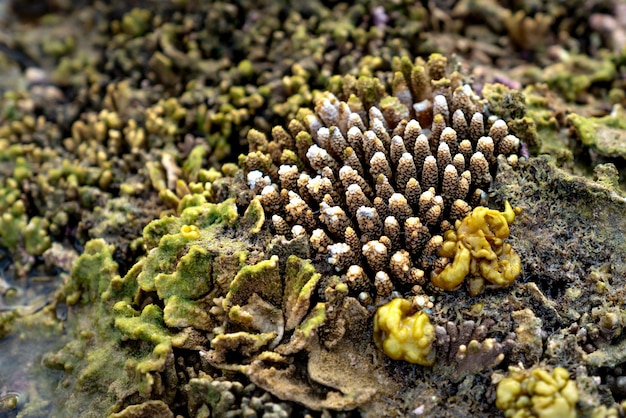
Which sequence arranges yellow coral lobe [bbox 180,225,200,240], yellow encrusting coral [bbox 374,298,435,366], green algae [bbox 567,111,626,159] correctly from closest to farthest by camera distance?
yellow encrusting coral [bbox 374,298,435,366], yellow coral lobe [bbox 180,225,200,240], green algae [bbox 567,111,626,159]

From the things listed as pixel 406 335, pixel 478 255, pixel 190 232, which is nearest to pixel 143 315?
pixel 190 232

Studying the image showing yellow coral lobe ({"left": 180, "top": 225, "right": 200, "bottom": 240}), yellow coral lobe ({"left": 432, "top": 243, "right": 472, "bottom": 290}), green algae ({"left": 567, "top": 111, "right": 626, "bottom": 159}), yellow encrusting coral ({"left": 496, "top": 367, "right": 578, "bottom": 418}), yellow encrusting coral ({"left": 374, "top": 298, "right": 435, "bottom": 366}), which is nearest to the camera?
yellow encrusting coral ({"left": 496, "top": 367, "right": 578, "bottom": 418})

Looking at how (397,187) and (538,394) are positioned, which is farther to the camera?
(397,187)

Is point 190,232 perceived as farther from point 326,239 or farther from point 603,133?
point 603,133

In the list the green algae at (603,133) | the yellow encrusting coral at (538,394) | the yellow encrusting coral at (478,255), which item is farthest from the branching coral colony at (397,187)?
the green algae at (603,133)

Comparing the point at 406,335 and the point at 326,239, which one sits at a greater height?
the point at 326,239

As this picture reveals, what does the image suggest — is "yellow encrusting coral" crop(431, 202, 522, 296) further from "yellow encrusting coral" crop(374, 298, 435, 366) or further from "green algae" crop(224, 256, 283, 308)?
"green algae" crop(224, 256, 283, 308)

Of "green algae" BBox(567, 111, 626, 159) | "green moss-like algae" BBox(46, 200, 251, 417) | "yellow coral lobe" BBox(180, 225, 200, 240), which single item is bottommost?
"green moss-like algae" BBox(46, 200, 251, 417)

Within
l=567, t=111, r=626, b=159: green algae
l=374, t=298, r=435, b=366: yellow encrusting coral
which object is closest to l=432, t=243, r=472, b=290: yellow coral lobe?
l=374, t=298, r=435, b=366: yellow encrusting coral
